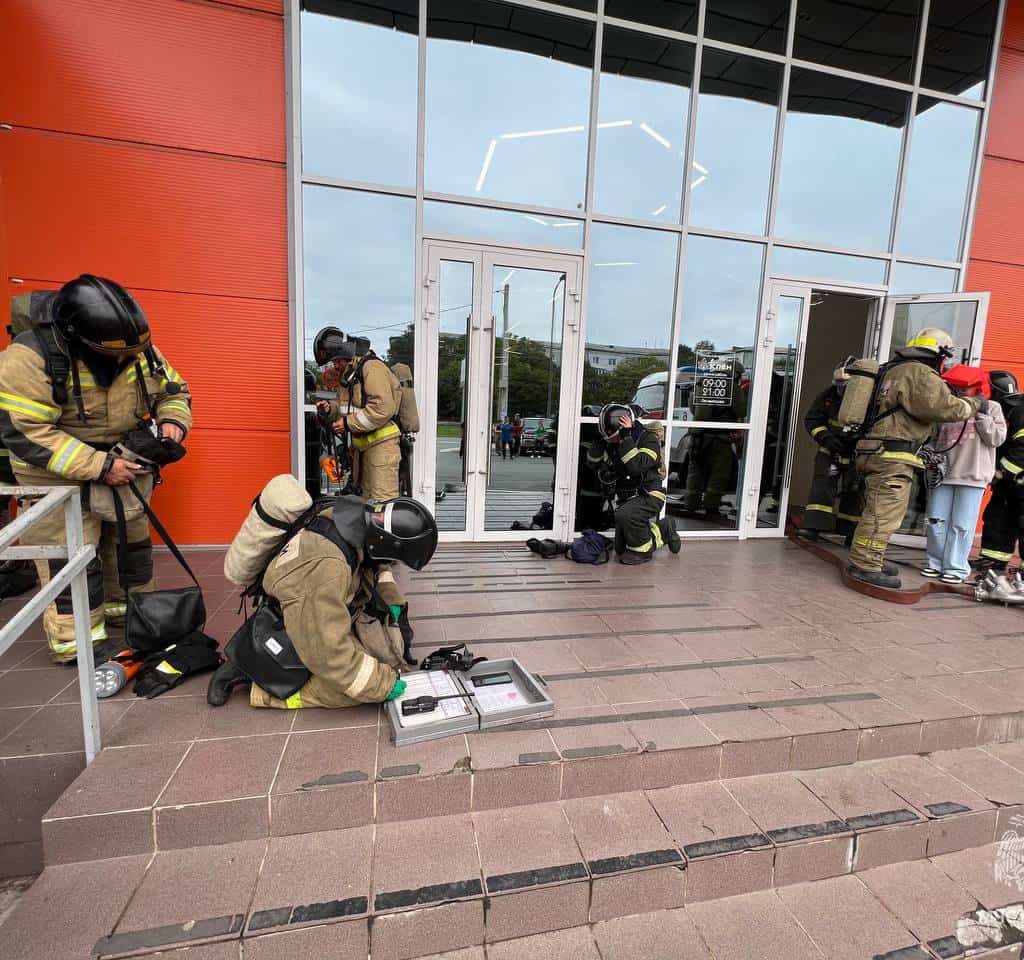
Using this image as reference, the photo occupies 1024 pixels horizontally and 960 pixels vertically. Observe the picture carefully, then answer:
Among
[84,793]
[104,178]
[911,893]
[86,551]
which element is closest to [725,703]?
[911,893]

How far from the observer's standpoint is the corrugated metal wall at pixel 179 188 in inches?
151

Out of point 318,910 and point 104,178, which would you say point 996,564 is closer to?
point 318,910

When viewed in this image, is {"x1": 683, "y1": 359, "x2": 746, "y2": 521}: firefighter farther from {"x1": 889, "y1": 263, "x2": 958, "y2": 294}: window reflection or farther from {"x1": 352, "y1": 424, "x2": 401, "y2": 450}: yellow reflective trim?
{"x1": 352, "y1": 424, "x2": 401, "y2": 450}: yellow reflective trim

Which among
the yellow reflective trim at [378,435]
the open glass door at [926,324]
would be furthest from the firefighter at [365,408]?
the open glass door at [926,324]

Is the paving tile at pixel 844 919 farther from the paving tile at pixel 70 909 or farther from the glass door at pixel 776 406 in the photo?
the glass door at pixel 776 406

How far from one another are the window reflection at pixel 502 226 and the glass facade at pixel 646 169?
0.02 metres

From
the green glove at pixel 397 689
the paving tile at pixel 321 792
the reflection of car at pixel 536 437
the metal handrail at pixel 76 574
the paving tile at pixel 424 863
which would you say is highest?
the reflection of car at pixel 536 437

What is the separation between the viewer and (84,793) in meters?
1.80

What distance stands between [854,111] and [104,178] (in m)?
6.96

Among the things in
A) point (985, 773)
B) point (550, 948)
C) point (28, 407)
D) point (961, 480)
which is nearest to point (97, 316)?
point (28, 407)

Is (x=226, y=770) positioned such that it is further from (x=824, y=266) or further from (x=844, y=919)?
(x=824, y=266)

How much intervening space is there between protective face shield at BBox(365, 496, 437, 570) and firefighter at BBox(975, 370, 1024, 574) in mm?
4913

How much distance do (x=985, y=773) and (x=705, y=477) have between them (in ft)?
12.3

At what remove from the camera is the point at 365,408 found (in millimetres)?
4113
